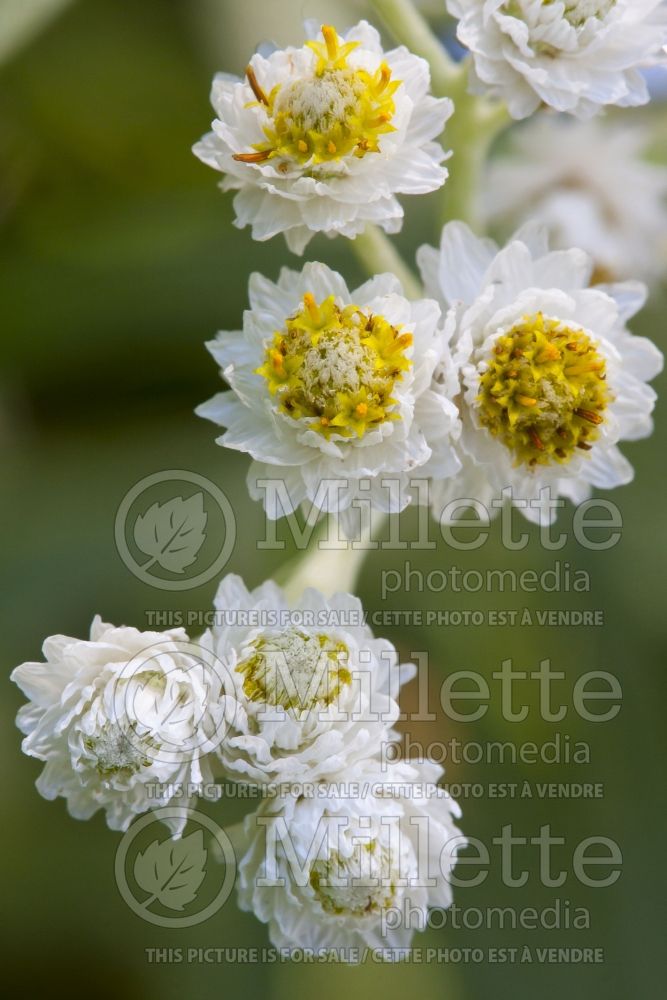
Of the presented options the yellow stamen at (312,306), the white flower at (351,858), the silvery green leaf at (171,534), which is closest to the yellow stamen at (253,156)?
the yellow stamen at (312,306)

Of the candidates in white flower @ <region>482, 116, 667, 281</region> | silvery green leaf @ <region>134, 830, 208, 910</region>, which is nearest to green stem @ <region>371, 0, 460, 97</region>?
white flower @ <region>482, 116, 667, 281</region>

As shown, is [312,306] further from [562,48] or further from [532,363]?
[562,48]

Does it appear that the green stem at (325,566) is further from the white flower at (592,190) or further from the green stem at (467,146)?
the white flower at (592,190)

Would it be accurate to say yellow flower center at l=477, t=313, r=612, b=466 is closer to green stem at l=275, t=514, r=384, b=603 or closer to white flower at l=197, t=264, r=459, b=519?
white flower at l=197, t=264, r=459, b=519

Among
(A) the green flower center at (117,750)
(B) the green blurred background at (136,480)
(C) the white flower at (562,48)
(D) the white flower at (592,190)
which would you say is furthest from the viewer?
(D) the white flower at (592,190)

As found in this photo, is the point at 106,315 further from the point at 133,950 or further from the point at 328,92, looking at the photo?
the point at 133,950

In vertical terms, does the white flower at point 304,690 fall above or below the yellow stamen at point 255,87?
below
